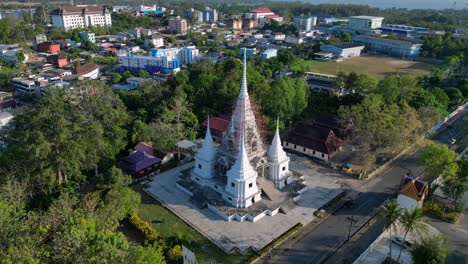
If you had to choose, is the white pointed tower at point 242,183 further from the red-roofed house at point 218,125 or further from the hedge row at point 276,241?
the red-roofed house at point 218,125

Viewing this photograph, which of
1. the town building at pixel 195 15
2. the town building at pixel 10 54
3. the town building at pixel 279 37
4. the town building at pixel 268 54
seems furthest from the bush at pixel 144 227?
the town building at pixel 195 15

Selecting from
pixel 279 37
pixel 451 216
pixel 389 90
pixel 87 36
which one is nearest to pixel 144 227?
pixel 451 216

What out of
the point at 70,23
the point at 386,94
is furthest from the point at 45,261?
the point at 70,23

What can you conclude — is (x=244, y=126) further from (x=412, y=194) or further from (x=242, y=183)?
(x=412, y=194)

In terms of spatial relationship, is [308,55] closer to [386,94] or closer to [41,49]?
[386,94]

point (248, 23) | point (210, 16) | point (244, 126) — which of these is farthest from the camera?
point (210, 16)
